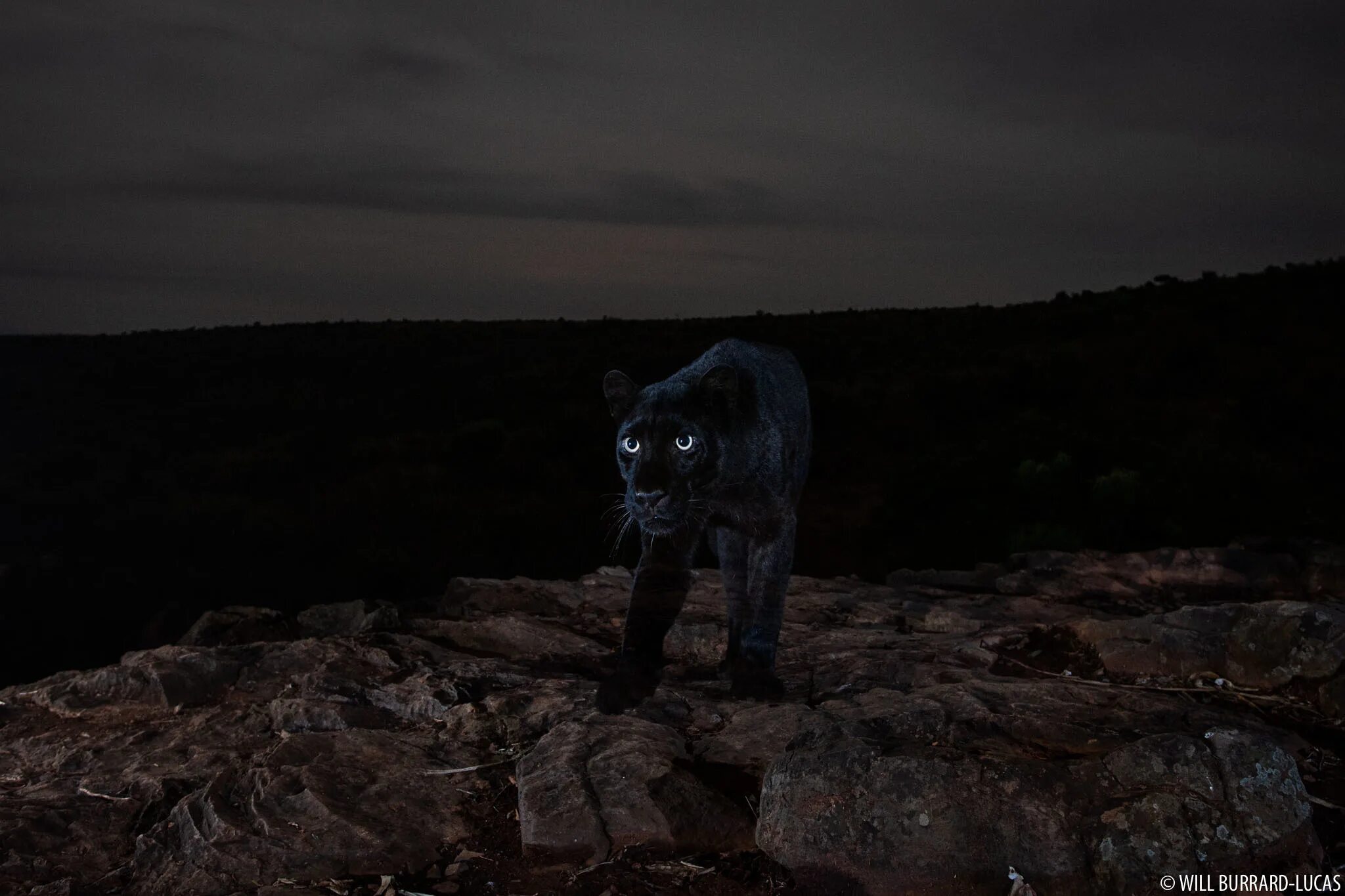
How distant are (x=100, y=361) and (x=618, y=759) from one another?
1922 inches

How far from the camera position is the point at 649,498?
5121 mm

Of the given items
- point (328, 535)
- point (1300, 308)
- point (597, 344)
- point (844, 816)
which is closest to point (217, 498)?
point (328, 535)

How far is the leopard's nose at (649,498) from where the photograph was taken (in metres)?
5.12

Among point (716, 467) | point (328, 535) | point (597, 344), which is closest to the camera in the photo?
Answer: point (716, 467)

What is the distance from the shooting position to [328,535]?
54.9 ft

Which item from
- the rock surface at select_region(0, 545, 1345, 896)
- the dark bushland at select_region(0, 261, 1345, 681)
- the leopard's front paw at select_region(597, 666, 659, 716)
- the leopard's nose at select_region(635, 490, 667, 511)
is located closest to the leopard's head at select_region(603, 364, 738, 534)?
the leopard's nose at select_region(635, 490, 667, 511)

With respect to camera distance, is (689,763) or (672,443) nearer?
(689,763)

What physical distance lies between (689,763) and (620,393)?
2.10 metres

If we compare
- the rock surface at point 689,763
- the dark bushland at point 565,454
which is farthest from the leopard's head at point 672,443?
the dark bushland at point 565,454

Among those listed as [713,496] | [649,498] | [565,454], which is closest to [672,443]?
[649,498]

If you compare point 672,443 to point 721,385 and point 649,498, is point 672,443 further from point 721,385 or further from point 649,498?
point 721,385

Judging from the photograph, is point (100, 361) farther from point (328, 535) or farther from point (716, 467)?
point (716, 467)

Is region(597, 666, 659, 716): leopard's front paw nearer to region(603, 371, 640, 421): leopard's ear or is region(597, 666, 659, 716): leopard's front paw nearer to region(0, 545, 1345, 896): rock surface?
region(0, 545, 1345, 896): rock surface

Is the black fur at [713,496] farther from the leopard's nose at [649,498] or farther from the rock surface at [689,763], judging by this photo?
the rock surface at [689,763]
